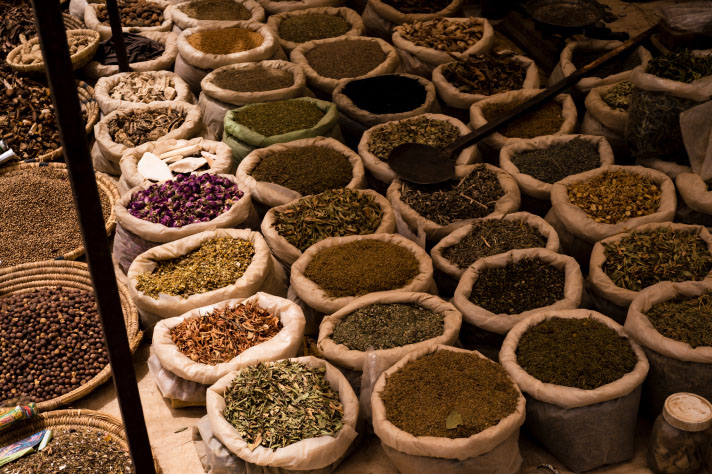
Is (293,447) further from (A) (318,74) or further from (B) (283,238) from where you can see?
(A) (318,74)

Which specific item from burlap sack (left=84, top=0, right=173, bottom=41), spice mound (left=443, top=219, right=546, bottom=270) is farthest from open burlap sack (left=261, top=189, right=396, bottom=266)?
burlap sack (left=84, top=0, right=173, bottom=41)

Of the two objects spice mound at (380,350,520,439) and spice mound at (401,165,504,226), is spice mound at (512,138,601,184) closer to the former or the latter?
spice mound at (401,165,504,226)

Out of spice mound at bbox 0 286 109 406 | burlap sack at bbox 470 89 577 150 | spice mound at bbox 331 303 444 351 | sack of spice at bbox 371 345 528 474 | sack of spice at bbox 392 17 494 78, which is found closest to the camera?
sack of spice at bbox 371 345 528 474

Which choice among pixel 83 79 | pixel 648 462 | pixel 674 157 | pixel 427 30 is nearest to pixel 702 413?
pixel 648 462

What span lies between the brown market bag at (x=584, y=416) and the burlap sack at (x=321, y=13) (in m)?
2.55

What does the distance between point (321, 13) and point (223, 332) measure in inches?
108

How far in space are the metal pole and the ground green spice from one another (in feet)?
5.98

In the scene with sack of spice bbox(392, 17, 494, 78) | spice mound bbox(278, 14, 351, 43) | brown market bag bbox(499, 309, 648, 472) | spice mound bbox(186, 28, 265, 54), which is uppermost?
sack of spice bbox(392, 17, 494, 78)

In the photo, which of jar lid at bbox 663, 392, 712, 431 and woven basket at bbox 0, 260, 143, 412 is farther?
woven basket at bbox 0, 260, 143, 412

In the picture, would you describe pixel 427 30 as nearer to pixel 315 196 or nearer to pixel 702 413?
pixel 315 196

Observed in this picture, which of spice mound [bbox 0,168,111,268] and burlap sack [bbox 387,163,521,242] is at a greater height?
burlap sack [bbox 387,163,521,242]

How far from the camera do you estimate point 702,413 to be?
2090 millimetres

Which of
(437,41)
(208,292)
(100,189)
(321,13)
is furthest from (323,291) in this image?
(321,13)

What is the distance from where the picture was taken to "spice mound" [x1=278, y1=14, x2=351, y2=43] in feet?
14.1
